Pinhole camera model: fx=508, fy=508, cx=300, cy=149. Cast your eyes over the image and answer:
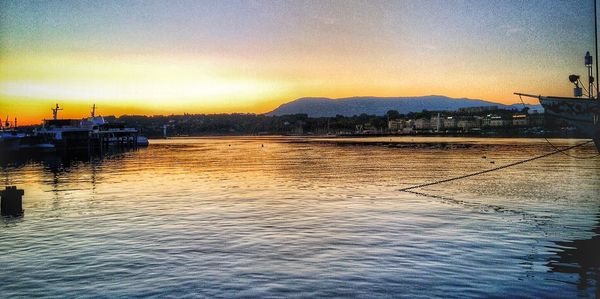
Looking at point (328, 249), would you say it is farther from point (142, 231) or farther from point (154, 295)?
point (142, 231)

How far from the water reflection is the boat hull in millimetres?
19953

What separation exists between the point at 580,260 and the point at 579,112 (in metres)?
25.1

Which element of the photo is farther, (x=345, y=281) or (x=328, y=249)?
(x=328, y=249)

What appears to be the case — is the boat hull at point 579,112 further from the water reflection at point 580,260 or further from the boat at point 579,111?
the water reflection at point 580,260

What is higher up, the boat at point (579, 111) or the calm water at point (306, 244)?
the boat at point (579, 111)

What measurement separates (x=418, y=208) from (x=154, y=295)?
19.5 m

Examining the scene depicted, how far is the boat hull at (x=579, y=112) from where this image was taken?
37344mm

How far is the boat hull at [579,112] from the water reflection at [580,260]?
1995 centimetres

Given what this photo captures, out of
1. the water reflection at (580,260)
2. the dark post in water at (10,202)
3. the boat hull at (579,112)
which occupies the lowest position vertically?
the water reflection at (580,260)

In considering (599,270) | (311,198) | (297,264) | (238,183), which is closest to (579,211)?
(599,270)

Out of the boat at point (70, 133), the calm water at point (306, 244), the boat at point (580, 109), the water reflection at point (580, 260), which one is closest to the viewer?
the calm water at point (306, 244)

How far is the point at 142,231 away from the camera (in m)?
22.9

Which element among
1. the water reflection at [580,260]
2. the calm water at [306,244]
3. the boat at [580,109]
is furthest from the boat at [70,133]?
the water reflection at [580,260]

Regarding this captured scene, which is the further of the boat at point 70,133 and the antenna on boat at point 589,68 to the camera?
the boat at point 70,133
